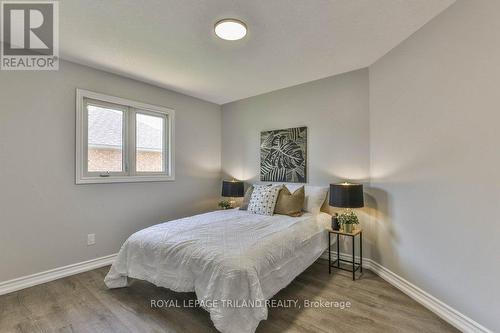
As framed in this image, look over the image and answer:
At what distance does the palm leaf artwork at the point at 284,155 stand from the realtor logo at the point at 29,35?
282cm

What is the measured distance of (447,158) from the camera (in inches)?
72.7

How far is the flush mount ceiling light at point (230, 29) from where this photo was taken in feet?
6.41

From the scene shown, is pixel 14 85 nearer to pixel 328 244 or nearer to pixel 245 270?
pixel 245 270

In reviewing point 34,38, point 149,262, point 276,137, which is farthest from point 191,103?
point 149,262

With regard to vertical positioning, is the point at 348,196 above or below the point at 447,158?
below

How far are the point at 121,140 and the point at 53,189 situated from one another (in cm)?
96

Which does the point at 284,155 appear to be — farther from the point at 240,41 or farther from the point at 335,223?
the point at 240,41

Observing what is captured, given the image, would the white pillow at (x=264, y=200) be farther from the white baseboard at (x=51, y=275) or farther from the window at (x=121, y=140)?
the white baseboard at (x=51, y=275)

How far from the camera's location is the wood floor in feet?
5.80

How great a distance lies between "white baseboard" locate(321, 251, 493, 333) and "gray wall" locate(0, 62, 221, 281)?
307 cm

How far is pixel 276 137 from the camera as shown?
370 cm

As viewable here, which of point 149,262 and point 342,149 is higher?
point 342,149

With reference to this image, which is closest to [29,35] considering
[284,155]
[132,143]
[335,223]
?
[132,143]

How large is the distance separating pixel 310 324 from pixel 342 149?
210cm
